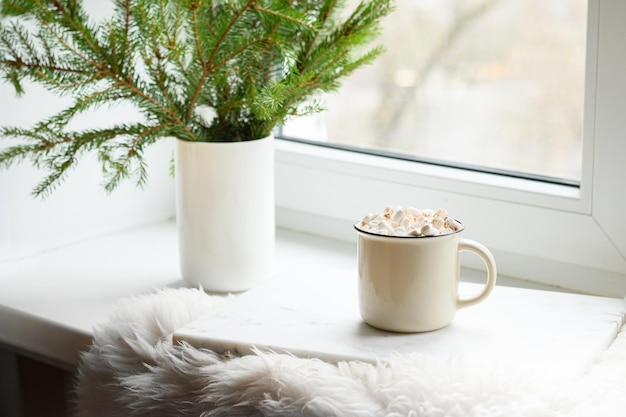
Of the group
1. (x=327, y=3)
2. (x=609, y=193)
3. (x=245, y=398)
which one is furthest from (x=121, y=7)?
(x=609, y=193)

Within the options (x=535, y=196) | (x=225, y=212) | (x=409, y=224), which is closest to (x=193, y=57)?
(x=225, y=212)

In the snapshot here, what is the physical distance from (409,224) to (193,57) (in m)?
0.31

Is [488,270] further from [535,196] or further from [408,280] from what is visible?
[535,196]

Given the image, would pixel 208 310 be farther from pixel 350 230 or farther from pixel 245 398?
pixel 350 230

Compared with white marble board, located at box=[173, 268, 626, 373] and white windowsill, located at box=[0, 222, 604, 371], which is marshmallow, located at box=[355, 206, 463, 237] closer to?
white marble board, located at box=[173, 268, 626, 373]

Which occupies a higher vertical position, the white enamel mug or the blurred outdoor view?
the blurred outdoor view

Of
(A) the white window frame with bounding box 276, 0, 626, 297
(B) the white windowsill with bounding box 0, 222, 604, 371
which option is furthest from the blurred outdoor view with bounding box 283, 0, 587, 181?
(B) the white windowsill with bounding box 0, 222, 604, 371

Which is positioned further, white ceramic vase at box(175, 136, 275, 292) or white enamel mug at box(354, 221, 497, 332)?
white ceramic vase at box(175, 136, 275, 292)

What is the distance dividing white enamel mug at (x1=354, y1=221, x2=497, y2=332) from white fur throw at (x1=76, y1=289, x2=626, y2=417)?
0.22ft

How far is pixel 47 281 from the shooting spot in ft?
3.30

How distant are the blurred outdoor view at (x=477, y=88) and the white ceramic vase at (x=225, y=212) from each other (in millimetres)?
269

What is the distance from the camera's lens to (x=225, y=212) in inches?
36.3

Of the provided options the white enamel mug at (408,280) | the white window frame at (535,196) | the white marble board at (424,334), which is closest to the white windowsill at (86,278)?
the white window frame at (535,196)

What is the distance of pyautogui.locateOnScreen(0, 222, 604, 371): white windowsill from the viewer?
886 mm
